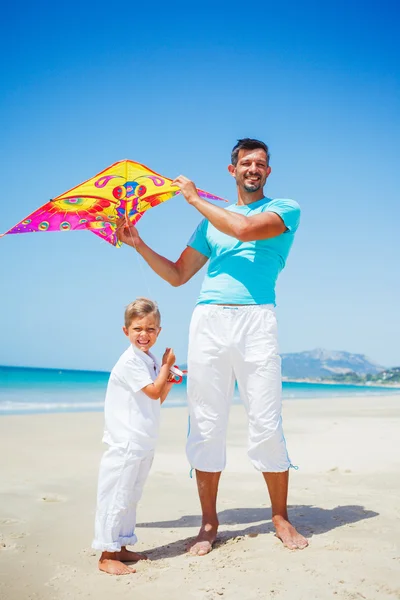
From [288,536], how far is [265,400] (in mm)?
714

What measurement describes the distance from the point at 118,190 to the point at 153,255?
1.75 feet

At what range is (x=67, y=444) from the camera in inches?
280

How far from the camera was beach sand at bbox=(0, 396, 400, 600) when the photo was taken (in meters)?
2.36

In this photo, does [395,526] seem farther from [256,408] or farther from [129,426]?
[129,426]

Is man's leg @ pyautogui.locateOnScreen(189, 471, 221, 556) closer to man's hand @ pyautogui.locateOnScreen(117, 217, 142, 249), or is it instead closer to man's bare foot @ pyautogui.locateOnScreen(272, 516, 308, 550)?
man's bare foot @ pyautogui.locateOnScreen(272, 516, 308, 550)

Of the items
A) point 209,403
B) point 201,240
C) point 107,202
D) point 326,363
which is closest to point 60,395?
point 107,202

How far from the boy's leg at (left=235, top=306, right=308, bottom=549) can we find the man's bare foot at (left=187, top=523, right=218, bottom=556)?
352 millimetres

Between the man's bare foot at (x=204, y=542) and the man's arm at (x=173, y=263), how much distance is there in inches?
58.5

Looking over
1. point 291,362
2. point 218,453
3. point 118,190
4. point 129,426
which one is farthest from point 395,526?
point 291,362

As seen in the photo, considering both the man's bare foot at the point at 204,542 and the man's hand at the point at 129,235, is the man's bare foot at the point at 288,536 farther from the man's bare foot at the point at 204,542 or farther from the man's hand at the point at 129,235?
the man's hand at the point at 129,235

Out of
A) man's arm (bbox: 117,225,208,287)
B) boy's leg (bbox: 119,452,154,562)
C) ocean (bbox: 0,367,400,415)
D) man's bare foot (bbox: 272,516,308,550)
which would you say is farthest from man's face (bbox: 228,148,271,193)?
ocean (bbox: 0,367,400,415)

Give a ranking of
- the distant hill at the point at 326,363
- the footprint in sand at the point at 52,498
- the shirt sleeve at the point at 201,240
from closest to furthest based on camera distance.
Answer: the shirt sleeve at the point at 201,240 → the footprint in sand at the point at 52,498 → the distant hill at the point at 326,363

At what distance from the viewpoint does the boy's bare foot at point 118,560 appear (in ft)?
8.51

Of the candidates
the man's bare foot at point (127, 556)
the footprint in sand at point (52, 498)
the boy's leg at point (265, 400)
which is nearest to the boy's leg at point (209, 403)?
the boy's leg at point (265, 400)
